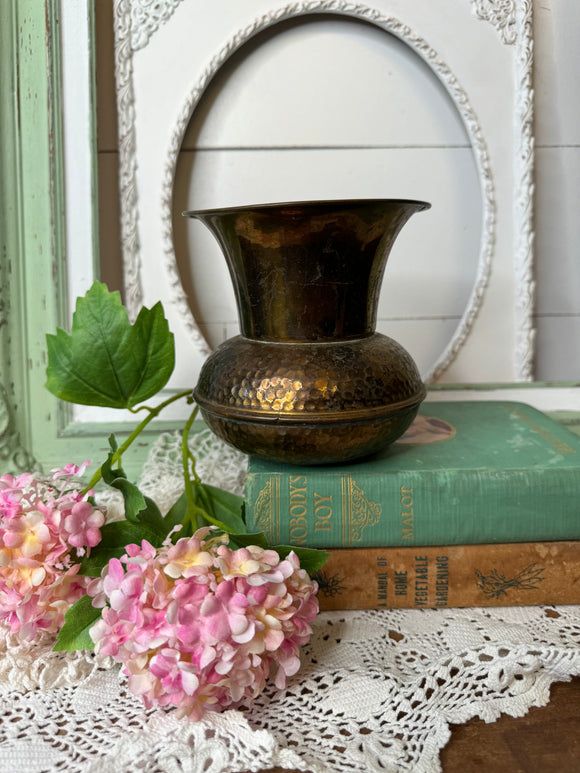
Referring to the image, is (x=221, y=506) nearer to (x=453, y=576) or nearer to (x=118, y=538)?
(x=118, y=538)

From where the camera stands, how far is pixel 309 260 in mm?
623

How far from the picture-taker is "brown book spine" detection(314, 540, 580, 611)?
0.65 m

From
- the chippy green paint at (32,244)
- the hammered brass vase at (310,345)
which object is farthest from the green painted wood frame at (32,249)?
the hammered brass vase at (310,345)

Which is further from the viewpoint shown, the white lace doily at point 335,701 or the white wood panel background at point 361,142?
Result: the white wood panel background at point 361,142

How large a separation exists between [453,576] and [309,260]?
34 cm

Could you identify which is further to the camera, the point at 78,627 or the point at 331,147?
the point at 331,147

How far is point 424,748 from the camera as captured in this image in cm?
48

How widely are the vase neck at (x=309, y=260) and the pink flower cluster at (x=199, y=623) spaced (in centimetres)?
24

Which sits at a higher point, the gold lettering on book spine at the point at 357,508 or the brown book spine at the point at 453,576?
the gold lettering on book spine at the point at 357,508

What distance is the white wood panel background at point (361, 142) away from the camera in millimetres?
872

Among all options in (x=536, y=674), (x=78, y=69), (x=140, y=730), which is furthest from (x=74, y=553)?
(x=78, y=69)

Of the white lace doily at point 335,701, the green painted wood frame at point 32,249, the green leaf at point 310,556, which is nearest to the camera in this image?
the white lace doily at point 335,701

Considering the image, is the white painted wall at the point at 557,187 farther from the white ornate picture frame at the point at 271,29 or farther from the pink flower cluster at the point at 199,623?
the pink flower cluster at the point at 199,623

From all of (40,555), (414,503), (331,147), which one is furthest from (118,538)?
(331,147)
